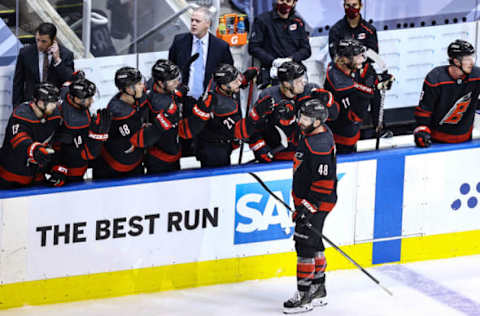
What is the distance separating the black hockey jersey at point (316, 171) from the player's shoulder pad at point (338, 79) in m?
1.10

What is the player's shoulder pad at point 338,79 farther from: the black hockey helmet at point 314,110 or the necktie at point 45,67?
the necktie at point 45,67

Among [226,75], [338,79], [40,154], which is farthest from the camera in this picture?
[338,79]

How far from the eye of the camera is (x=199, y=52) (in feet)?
31.0

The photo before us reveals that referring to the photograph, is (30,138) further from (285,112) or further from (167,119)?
(285,112)

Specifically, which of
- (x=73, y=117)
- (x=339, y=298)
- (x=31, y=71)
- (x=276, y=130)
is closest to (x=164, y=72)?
(x=73, y=117)

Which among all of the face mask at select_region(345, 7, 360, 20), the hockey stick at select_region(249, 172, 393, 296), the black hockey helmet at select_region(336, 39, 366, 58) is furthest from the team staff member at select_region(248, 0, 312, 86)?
the hockey stick at select_region(249, 172, 393, 296)

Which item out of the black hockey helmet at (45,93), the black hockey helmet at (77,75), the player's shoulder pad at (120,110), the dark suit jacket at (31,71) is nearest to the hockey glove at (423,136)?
the player's shoulder pad at (120,110)

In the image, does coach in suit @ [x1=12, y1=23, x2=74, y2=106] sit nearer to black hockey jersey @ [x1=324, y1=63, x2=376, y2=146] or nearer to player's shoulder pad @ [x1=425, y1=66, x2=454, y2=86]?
black hockey jersey @ [x1=324, y1=63, x2=376, y2=146]

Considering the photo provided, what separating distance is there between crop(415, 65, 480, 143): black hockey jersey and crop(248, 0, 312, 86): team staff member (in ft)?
5.03

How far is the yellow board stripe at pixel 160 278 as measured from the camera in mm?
7750

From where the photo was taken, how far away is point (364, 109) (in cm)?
890

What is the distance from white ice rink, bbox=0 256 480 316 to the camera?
7820 mm

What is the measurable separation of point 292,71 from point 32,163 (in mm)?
2100

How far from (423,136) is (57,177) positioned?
122 inches
